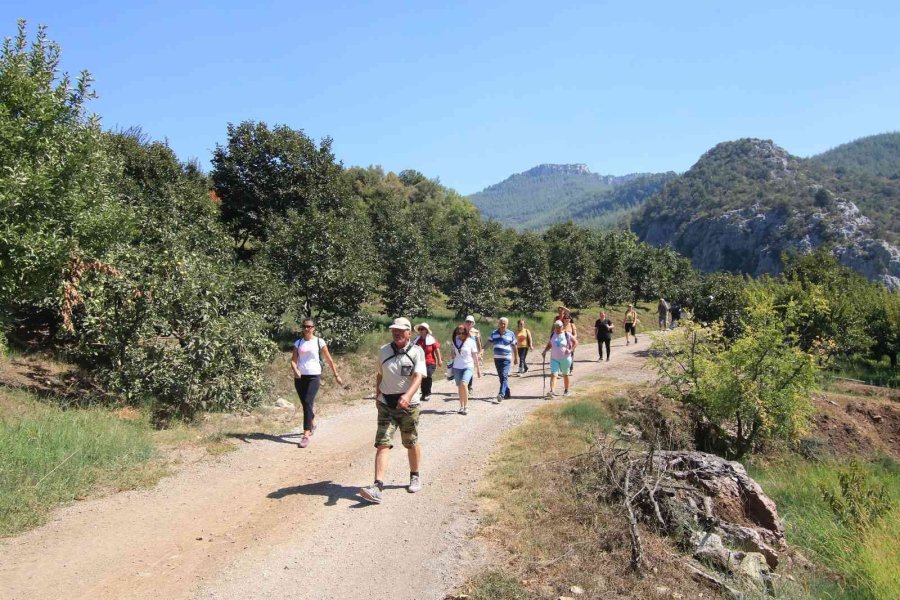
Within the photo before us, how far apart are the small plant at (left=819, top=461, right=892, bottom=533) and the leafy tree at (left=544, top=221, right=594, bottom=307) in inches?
1036

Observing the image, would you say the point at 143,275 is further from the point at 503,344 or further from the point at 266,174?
the point at 266,174

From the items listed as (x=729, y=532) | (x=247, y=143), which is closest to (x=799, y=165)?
(x=247, y=143)

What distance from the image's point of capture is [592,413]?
40.7ft

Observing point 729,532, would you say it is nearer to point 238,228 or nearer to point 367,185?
point 238,228

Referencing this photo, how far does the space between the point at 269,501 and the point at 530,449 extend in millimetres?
4338

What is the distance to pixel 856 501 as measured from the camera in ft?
28.5

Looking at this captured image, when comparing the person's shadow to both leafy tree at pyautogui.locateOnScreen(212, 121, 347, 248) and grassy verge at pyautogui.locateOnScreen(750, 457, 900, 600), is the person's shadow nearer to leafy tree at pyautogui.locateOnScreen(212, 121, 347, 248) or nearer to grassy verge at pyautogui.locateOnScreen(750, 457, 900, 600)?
grassy verge at pyautogui.locateOnScreen(750, 457, 900, 600)

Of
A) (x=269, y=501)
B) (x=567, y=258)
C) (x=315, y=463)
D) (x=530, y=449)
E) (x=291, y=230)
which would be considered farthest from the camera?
(x=567, y=258)

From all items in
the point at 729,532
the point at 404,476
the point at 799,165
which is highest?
the point at 799,165

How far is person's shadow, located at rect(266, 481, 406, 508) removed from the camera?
22.1 feet

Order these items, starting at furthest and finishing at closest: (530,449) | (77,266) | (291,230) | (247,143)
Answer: (247,143) < (291,230) < (77,266) < (530,449)

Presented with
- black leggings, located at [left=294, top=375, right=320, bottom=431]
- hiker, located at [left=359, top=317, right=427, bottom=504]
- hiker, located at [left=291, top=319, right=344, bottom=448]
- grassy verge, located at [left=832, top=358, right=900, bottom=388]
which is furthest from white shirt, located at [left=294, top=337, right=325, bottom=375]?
grassy verge, located at [left=832, top=358, right=900, bottom=388]

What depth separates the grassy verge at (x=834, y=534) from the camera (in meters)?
6.38

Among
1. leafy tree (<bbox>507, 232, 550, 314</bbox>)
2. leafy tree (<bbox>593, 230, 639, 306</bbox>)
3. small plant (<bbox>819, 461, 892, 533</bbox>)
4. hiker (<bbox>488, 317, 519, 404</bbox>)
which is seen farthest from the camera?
leafy tree (<bbox>593, 230, 639, 306</bbox>)
